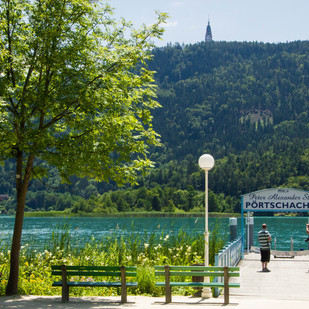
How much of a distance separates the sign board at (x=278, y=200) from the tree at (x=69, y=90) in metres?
11.6

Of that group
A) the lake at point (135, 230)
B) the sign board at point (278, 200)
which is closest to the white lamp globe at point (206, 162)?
the lake at point (135, 230)

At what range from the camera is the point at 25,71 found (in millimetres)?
13391

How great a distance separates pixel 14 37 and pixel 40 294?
6.59 meters

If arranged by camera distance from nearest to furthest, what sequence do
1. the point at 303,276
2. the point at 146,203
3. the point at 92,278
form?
the point at 92,278 → the point at 303,276 → the point at 146,203

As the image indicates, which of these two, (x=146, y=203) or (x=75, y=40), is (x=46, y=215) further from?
(x=75, y=40)

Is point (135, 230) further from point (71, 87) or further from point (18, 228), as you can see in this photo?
point (71, 87)

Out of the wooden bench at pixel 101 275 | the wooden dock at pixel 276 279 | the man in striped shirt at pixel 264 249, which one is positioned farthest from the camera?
the man in striped shirt at pixel 264 249

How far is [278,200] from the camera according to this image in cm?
2448

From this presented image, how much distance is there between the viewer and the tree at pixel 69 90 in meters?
12.8

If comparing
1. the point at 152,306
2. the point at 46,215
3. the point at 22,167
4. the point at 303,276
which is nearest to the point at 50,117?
the point at 22,167

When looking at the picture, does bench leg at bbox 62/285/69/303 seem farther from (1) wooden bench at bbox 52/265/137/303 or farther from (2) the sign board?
(2) the sign board

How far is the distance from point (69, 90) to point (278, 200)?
1434cm

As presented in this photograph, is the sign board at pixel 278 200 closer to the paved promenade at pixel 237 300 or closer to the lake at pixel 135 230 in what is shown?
the lake at pixel 135 230

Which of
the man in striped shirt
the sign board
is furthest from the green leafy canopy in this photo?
the sign board
